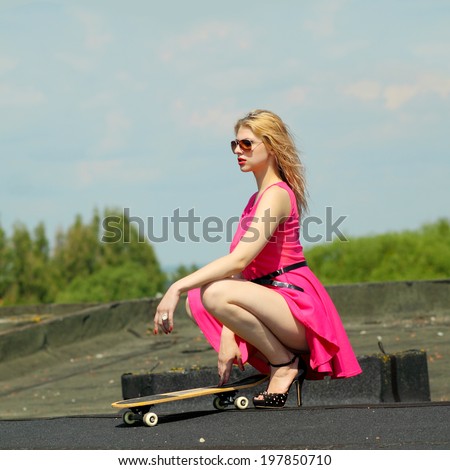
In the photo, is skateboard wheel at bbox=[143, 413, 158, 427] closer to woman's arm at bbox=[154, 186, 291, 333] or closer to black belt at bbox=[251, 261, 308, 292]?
woman's arm at bbox=[154, 186, 291, 333]

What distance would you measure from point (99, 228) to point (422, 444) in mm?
51609

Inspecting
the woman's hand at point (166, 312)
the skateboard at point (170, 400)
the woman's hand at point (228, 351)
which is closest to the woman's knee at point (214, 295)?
the woman's hand at point (166, 312)

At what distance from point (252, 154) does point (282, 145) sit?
19 cm

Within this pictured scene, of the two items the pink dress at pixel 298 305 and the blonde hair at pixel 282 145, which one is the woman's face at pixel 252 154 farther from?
the pink dress at pixel 298 305

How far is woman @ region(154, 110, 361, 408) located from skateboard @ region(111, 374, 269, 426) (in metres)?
0.08

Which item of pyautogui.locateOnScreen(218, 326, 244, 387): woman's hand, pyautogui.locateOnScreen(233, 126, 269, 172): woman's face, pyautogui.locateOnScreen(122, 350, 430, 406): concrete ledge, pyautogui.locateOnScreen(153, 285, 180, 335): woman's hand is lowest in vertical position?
pyautogui.locateOnScreen(122, 350, 430, 406): concrete ledge

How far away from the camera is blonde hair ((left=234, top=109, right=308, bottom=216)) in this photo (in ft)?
20.8

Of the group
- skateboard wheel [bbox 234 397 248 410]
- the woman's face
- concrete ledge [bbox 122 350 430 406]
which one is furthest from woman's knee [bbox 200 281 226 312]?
concrete ledge [bbox 122 350 430 406]

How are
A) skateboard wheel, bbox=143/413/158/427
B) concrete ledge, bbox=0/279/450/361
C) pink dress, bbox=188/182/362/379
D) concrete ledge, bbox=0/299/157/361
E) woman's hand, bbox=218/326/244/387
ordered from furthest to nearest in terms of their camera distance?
concrete ledge, bbox=0/279/450/361 < concrete ledge, bbox=0/299/157/361 < woman's hand, bbox=218/326/244/387 < pink dress, bbox=188/182/362/379 < skateboard wheel, bbox=143/413/158/427

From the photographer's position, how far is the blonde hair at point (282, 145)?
20.8 feet

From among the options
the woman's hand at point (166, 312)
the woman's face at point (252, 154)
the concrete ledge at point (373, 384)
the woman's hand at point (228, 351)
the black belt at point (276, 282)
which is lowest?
the concrete ledge at point (373, 384)

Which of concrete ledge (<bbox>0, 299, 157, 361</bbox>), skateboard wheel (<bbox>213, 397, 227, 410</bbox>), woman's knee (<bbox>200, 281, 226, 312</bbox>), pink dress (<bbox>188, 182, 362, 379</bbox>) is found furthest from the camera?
concrete ledge (<bbox>0, 299, 157, 361</bbox>)

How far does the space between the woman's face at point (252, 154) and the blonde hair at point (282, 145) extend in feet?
0.10

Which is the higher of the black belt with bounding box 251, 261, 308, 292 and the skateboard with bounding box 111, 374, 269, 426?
the black belt with bounding box 251, 261, 308, 292
